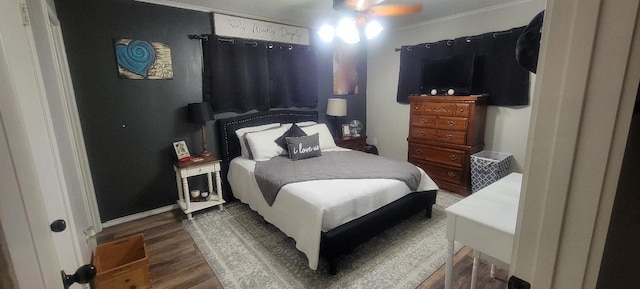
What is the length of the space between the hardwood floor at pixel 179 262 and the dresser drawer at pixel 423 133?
164cm

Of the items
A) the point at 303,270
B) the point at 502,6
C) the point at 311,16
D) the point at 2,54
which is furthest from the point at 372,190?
the point at 502,6

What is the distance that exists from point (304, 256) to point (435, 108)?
248cm

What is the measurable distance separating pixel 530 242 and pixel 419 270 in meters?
1.75

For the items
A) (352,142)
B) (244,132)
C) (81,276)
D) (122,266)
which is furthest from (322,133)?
(81,276)

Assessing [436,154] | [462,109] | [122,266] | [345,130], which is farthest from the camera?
[345,130]

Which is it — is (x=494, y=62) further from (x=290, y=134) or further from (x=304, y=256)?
(x=304, y=256)

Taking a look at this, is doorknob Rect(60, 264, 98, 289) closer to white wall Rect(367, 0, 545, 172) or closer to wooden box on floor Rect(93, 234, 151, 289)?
wooden box on floor Rect(93, 234, 151, 289)

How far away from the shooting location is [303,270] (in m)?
2.10

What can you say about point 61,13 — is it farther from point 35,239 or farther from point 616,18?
point 616,18

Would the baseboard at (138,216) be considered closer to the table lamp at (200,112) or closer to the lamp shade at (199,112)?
the table lamp at (200,112)

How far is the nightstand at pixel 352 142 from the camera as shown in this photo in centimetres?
416

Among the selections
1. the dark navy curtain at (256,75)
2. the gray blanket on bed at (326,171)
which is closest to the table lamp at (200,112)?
the dark navy curtain at (256,75)

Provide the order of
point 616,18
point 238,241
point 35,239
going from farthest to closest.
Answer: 1. point 238,241
2. point 35,239
3. point 616,18

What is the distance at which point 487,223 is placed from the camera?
118cm
